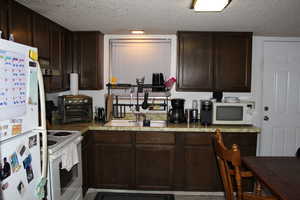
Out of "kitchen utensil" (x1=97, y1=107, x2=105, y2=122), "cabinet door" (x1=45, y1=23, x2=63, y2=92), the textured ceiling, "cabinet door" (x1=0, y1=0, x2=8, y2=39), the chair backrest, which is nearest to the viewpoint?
the chair backrest

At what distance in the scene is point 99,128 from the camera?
280 cm

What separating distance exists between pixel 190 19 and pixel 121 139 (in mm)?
1629

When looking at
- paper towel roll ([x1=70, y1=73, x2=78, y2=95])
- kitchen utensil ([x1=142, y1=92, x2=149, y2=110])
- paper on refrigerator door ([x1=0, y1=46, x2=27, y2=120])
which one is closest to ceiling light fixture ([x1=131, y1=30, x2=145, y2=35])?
kitchen utensil ([x1=142, y1=92, x2=149, y2=110])

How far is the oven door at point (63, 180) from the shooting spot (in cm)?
182

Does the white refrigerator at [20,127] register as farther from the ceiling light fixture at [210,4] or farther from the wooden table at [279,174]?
the wooden table at [279,174]

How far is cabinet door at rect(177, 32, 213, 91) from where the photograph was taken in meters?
3.06

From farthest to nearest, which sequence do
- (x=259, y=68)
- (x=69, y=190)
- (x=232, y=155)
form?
(x=259, y=68) < (x=69, y=190) < (x=232, y=155)

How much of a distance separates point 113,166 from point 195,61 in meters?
1.76

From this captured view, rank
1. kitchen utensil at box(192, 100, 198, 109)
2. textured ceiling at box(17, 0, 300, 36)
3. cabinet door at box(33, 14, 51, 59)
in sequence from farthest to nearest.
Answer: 1. kitchen utensil at box(192, 100, 198, 109)
2. cabinet door at box(33, 14, 51, 59)
3. textured ceiling at box(17, 0, 300, 36)

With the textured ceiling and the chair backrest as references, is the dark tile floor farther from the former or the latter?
the textured ceiling

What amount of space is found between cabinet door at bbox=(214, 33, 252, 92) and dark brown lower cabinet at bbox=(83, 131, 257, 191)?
0.71 m

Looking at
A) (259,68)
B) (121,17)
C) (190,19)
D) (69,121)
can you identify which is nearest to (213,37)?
(190,19)

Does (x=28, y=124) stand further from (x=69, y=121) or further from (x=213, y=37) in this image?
(x=213, y=37)

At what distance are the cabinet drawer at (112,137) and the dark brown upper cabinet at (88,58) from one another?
72cm
